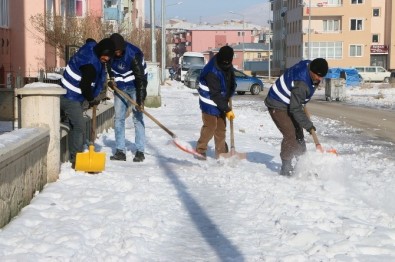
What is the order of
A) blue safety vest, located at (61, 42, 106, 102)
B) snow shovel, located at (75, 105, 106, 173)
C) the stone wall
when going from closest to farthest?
the stone wall < snow shovel, located at (75, 105, 106, 173) < blue safety vest, located at (61, 42, 106, 102)

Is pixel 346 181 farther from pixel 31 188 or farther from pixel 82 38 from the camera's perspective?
pixel 82 38

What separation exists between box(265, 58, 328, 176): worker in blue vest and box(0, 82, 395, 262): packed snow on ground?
0.26 m

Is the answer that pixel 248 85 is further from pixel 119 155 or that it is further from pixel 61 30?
pixel 119 155

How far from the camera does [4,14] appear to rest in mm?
25359

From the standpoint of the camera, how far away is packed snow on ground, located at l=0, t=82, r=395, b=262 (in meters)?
5.46

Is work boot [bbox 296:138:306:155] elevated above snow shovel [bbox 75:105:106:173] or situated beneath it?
elevated above

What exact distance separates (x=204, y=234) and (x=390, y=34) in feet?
268

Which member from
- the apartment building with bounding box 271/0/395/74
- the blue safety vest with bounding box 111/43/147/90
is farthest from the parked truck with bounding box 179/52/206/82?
the blue safety vest with bounding box 111/43/147/90

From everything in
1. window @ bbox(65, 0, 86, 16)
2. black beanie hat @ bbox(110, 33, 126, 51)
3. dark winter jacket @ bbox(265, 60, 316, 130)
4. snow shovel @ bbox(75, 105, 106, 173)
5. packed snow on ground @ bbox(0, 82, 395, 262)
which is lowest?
packed snow on ground @ bbox(0, 82, 395, 262)

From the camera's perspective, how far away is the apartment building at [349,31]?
83.5 meters

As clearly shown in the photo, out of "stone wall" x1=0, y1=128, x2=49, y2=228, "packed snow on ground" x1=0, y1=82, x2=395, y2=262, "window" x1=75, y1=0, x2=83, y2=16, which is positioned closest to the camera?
"packed snow on ground" x1=0, y1=82, x2=395, y2=262

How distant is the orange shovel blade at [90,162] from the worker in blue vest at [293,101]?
2.28 metres

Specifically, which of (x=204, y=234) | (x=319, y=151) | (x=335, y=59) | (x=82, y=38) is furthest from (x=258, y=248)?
(x=335, y=59)

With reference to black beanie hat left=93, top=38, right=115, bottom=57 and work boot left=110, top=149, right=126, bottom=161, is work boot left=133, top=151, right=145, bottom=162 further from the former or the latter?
black beanie hat left=93, top=38, right=115, bottom=57
